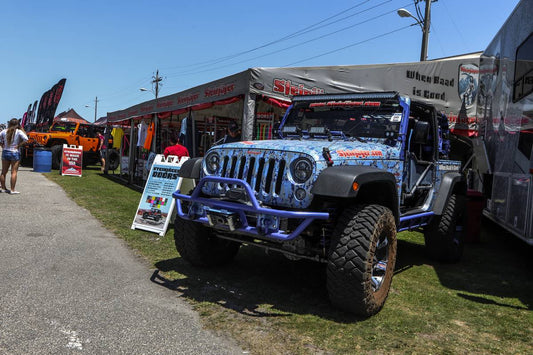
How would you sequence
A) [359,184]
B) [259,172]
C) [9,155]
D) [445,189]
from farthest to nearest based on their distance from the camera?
[9,155] < [445,189] < [259,172] < [359,184]

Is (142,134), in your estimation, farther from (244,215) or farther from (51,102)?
(51,102)

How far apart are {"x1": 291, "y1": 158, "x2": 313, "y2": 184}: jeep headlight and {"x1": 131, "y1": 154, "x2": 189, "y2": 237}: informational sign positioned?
3.25m

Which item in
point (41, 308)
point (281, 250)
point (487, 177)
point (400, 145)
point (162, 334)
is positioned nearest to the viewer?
point (162, 334)

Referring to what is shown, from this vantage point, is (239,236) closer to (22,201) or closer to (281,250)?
(281,250)

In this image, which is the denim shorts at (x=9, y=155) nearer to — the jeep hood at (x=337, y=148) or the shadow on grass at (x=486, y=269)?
the jeep hood at (x=337, y=148)

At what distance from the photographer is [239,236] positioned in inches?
163

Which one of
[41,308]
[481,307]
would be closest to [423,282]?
[481,307]

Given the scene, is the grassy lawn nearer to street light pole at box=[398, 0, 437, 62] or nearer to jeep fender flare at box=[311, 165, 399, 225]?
jeep fender flare at box=[311, 165, 399, 225]

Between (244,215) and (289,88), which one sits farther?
(289,88)

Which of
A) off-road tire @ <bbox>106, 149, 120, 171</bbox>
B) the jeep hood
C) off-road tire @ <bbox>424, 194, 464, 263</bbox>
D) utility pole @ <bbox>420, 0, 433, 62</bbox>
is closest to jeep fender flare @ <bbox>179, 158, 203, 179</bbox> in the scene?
the jeep hood

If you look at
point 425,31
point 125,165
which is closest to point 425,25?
point 425,31

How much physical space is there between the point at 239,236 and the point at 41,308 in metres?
1.76

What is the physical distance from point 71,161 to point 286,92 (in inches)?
425

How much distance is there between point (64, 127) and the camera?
20141 millimetres
